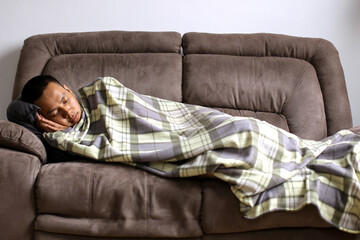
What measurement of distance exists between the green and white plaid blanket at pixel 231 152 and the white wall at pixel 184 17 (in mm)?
690

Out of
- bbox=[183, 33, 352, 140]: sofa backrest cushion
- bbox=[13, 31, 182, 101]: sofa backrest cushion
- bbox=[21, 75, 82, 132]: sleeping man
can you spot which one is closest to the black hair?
bbox=[21, 75, 82, 132]: sleeping man

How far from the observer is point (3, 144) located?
149cm

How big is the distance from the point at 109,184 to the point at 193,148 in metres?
0.35

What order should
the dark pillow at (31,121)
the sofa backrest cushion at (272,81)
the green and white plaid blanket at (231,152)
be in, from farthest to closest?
the sofa backrest cushion at (272,81) < the dark pillow at (31,121) < the green and white plaid blanket at (231,152)

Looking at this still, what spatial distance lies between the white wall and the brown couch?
0.21 m

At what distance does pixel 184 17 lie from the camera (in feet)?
7.59

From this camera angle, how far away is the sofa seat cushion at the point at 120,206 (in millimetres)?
1404

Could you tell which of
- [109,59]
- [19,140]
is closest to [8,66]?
[109,59]

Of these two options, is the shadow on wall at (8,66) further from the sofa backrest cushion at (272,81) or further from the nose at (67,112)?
the sofa backrest cushion at (272,81)

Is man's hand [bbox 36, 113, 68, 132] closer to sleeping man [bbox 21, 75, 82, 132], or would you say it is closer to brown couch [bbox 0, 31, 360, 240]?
sleeping man [bbox 21, 75, 82, 132]

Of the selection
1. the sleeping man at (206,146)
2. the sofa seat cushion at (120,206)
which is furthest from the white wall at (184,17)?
the sofa seat cushion at (120,206)

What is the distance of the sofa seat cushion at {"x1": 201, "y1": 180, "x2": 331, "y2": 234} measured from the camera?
1.36 metres

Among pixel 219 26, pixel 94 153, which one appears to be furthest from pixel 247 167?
pixel 219 26

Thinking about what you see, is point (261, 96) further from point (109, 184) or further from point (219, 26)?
point (109, 184)
